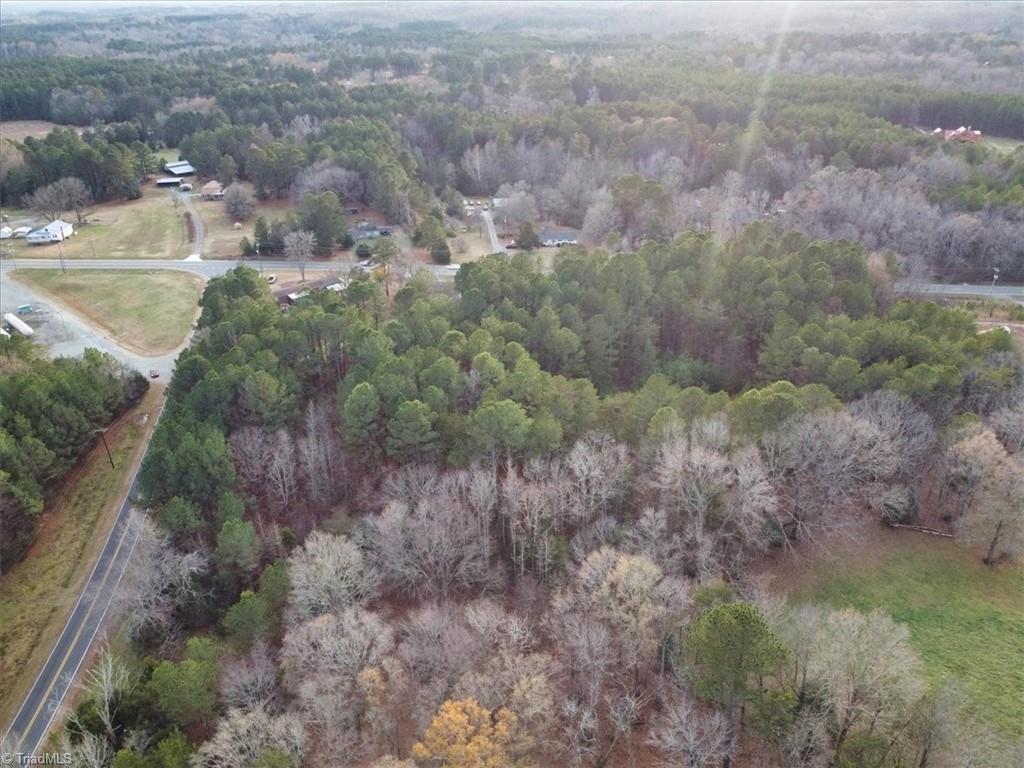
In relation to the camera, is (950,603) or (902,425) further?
(902,425)

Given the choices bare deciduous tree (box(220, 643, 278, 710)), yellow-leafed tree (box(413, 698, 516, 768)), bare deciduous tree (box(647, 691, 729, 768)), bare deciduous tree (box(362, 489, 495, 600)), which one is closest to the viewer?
yellow-leafed tree (box(413, 698, 516, 768))

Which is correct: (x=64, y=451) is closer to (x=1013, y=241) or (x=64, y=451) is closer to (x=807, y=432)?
(x=807, y=432)

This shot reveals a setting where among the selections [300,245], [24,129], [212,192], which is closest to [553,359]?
[300,245]

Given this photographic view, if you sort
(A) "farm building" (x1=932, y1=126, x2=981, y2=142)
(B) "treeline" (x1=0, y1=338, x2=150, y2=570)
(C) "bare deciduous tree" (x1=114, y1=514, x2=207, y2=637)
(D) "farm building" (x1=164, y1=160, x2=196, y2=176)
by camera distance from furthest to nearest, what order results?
(D) "farm building" (x1=164, y1=160, x2=196, y2=176), (A) "farm building" (x1=932, y1=126, x2=981, y2=142), (B) "treeline" (x1=0, y1=338, x2=150, y2=570), (C) "bare deciduous tree" (x1=114, y1=514, x2=207, y2=637)

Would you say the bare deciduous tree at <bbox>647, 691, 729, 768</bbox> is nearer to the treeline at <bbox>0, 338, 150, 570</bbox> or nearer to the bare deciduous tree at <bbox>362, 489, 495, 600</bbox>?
the bare deciduous tree at <bbox>362, 489, 495, 600</bbox>

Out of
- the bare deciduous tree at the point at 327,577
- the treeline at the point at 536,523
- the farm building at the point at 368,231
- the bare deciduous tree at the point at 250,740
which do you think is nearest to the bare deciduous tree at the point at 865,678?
the treeline at the point at 536,523

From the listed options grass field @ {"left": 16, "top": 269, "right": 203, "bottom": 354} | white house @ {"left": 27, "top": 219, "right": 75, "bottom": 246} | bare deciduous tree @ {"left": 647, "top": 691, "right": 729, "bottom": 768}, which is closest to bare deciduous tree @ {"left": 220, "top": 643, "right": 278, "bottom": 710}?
bare deciduous tree @ {"left": 647, "top": 691, "right": 729, "bottom": 768}

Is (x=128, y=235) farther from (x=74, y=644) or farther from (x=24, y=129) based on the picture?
(x=74, y=644)

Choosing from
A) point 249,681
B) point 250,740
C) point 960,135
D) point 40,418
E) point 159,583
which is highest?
point 960,135
